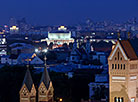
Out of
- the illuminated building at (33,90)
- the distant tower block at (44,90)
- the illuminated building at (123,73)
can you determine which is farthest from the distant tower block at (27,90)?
the illuminated building at (123,73)

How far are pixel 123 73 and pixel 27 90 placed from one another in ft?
30.0

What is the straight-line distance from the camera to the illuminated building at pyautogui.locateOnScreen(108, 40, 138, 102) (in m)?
26.0

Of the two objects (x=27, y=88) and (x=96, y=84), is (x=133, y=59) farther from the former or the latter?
(x=96, y=84)

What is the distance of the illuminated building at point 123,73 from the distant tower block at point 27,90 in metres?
8.23

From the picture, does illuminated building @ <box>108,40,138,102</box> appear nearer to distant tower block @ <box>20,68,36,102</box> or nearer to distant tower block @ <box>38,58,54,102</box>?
distant tower block @ <box>20,68,36,102</box>

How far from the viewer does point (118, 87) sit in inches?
1038

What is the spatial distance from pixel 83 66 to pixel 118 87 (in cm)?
4525

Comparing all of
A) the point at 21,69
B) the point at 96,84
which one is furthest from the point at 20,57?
the point at 96,84

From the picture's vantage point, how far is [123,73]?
26.0m

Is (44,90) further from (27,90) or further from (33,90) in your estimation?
(27,90)

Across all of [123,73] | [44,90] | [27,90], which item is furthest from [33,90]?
[123,73]

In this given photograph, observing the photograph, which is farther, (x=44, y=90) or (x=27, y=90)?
(x=44, y=90)

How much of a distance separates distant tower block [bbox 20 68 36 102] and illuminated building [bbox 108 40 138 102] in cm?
823

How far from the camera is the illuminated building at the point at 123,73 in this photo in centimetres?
2602
